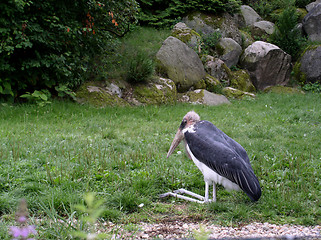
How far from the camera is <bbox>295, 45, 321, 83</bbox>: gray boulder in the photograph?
15.4 m

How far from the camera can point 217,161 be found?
3.69 meters

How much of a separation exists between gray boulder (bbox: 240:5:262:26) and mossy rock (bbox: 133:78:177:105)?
10.2 metres

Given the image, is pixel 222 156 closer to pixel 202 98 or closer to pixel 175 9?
pixel 202 98

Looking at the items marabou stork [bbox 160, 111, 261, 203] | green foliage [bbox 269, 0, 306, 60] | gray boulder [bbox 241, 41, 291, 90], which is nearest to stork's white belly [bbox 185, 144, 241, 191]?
marabou stork [bbox 160, 111, 261, 203]

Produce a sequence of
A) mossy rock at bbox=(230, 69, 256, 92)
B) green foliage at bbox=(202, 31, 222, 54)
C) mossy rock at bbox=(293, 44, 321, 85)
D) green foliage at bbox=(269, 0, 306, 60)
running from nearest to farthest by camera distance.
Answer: mossy rock at bbox=(230, 69, 256, 92) → green foliage at bbox=(202, 31, 222, 54) → mossy rock at bbox=(293, 44, 321, 85) → green foliage at bbox=(269, 0, 306, 60)

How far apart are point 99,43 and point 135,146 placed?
567cm

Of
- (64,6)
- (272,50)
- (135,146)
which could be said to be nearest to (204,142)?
(135,146)

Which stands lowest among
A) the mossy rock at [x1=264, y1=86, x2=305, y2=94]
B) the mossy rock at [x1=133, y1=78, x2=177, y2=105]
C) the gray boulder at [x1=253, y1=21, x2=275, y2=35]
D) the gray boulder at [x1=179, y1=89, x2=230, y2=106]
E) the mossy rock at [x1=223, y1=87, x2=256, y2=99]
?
the mossy rock at [x1=264, y1=86, x2=305, y2=94]

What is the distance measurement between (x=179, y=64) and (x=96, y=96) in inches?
164

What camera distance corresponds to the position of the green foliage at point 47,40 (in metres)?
8.23

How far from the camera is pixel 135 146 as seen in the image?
590 cm

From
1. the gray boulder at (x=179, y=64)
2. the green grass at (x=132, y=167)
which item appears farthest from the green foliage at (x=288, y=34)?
the green grass at (x=132, y=167)

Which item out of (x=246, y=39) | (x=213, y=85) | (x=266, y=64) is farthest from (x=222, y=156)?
(x=246, y=39)

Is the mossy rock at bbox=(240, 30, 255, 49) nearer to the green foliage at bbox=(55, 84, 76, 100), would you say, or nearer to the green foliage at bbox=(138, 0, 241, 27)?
the green foliage at bbox=(138, 0, 241, 27)
